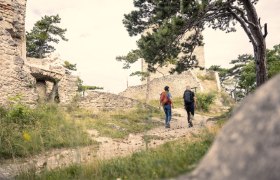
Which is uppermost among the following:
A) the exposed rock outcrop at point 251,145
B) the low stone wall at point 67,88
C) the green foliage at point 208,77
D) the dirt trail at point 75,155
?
the green foliage at point 208,77

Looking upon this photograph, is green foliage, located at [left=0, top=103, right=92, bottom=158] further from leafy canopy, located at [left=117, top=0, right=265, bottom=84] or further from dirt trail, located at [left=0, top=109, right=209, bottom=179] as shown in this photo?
leafy canopy, located at [left=117, top=0, right=265, bottom=84]

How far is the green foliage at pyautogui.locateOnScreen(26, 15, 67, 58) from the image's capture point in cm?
2991

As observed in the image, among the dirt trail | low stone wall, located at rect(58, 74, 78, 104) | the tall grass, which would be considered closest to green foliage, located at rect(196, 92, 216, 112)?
the tall grass

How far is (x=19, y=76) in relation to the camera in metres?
12.7

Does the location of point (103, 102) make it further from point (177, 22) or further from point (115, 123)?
point (177, 22)

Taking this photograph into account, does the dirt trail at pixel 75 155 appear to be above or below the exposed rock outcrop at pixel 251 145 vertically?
below

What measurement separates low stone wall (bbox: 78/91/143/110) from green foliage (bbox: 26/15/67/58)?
13.3 m

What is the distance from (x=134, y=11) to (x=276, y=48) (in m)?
16.9

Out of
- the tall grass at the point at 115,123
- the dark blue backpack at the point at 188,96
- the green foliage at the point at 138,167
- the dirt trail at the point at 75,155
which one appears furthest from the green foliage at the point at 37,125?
the dark blue backpack at the point at 188,96

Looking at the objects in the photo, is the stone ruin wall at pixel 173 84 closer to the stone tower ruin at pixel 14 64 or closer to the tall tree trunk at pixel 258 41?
the stone tower ruin at pixel 14 64

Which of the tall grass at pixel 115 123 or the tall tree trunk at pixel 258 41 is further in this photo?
the tall tree trunk at pixel 258 41

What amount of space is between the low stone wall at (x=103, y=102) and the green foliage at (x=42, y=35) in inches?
523

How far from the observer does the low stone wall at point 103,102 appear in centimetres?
1870

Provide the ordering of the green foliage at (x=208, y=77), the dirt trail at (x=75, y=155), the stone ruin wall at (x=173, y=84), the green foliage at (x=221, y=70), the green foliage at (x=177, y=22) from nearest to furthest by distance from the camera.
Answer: the dirt trail at (x=75, y=155) → the green foliage at (x=177, y=22) → the stone ruin wall at (x=173, y=84) → the green foliage at (x=208, y=77) → the green foliage at (x=221, y=70)
